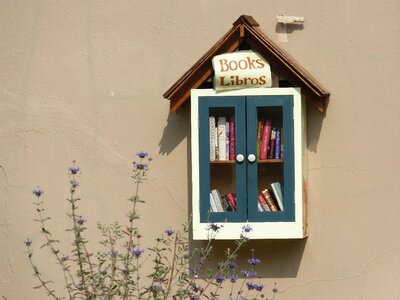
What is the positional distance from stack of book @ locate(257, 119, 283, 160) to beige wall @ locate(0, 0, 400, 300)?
0.27 meters

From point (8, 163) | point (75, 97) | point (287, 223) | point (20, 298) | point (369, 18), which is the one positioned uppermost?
point (369, 18)

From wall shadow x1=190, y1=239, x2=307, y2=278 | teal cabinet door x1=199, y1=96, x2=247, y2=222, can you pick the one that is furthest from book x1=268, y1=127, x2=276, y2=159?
wall shadow x1=190, y1=239, x2=307, y2=278

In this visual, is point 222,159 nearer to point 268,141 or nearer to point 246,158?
point 246,158

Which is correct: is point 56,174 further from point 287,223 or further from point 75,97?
point 287,223

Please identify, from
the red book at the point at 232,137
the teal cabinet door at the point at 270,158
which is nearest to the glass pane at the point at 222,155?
the red book at the point at 232,137

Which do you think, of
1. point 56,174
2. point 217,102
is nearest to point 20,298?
point 56,174

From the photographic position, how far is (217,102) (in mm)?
5887

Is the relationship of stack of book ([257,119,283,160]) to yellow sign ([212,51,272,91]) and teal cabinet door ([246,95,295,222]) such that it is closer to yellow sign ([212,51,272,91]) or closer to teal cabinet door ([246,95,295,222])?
teal cabinet door ([246,95,295,222])

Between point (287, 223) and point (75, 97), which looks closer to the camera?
point (287, 223)

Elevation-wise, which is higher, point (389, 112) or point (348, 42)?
point (348, 42)

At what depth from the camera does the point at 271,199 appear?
5898 millimetres

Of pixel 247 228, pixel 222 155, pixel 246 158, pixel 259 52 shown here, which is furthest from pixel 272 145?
pixel 247 228

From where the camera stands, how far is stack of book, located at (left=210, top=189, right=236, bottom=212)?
19.3ft

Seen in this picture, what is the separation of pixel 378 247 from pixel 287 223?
0.59 meters
